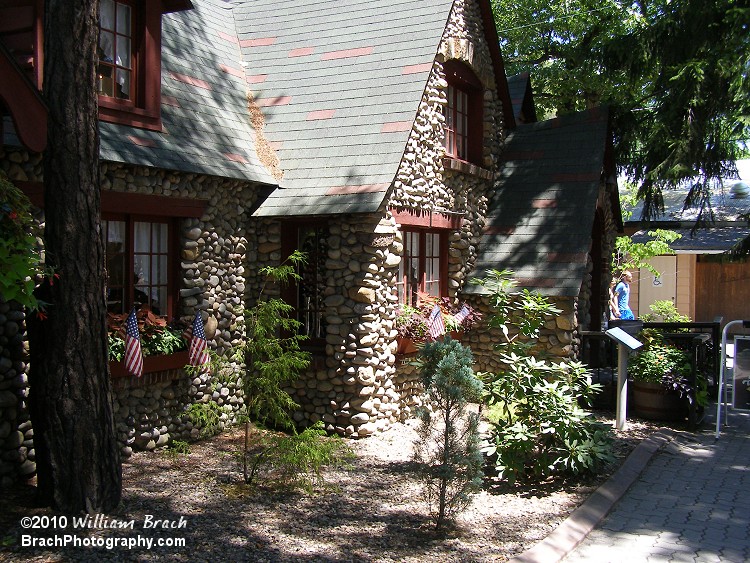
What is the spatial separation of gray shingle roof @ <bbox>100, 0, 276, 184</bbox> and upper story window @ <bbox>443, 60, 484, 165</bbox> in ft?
10.6

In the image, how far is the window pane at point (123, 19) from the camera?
811 centimetres

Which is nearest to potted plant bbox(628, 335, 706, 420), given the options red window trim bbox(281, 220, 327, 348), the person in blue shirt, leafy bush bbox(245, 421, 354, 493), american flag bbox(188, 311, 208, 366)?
the person in blue shirt

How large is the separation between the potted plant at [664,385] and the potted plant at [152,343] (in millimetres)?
6249

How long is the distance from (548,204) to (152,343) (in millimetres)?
6960

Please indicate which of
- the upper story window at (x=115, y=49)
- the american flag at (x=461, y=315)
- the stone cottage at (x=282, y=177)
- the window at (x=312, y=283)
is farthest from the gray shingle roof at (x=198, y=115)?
the american flag at (x=461, y=315)

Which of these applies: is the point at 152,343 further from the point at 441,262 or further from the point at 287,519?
the point at 441,262

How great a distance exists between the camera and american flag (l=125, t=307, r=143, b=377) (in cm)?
711

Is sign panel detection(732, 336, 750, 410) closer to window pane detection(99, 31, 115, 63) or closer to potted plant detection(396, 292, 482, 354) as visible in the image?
potted plant detection(396, 292, 482, 354)

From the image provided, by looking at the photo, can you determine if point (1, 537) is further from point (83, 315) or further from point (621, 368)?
point (621, 368)

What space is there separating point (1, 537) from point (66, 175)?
2.71 m

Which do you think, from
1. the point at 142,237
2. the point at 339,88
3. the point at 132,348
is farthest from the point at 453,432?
the point at 339,88

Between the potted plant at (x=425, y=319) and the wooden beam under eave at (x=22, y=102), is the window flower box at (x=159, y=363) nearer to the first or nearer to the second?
the wooden beam under eave at (x=22, y=102)

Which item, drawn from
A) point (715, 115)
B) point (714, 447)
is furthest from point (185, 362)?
point (715, 115)

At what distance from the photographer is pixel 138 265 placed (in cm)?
803
